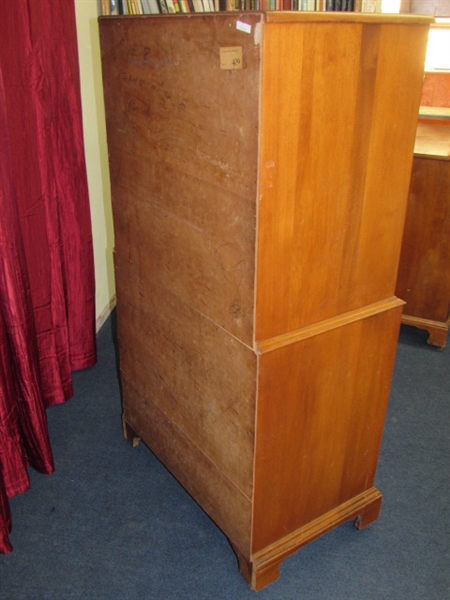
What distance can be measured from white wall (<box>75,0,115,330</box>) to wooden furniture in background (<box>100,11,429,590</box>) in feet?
3.15

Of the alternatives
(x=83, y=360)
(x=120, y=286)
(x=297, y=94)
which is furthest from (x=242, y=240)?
(x=83, y=360)

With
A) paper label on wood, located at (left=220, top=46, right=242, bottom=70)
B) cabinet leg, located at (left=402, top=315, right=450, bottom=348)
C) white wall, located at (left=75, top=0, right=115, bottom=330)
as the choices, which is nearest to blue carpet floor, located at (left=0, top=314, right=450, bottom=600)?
cabinet leg, located at (left=402, top=315, right=450, bottom=348)

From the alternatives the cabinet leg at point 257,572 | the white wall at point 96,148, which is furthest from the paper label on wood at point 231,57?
the white wall at point 96,148

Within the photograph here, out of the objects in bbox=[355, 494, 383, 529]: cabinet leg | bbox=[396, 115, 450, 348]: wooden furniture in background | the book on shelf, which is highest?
the book on shelf

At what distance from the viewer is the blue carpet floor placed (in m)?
1.43

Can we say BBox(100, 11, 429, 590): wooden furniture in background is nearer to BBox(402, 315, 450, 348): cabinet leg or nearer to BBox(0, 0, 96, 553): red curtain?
BBox(0, 0, 96, 553): red curtain

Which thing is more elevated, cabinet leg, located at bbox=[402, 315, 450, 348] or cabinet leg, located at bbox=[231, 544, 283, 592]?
cabinet leg, located at bbox=[402, 315, 450, 348]

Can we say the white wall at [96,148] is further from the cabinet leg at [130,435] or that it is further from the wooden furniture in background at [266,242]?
the wooden furniture in background at [266,242]

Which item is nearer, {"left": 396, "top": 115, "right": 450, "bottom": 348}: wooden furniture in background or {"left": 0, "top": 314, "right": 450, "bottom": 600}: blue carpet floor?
{"left": 0, "top": 314, "right": 450, "bottom": 600}: blue carpet floor

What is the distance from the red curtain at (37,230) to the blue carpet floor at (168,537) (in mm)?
114

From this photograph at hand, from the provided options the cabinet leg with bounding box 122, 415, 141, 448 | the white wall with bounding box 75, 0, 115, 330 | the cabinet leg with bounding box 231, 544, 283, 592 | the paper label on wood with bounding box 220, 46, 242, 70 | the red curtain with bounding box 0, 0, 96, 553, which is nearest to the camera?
the paper label on wood with bounding box 220, 46, 242, 70

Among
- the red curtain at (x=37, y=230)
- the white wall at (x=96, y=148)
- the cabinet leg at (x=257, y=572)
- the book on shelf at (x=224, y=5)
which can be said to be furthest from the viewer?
the white wall at (x=96, y=148)

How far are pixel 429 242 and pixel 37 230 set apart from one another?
5.21 feet

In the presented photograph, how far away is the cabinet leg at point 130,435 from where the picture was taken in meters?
1.89
